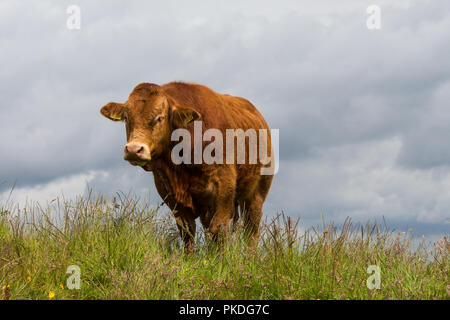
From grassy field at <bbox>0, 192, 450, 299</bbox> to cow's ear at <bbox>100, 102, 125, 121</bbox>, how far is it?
4.12 ft

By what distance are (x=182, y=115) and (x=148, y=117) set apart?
495mm

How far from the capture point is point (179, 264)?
5938mm

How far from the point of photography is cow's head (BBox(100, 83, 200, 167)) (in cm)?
669

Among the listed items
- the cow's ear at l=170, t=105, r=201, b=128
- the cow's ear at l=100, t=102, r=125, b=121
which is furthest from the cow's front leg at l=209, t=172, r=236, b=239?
the cow's ear at l=100, t=102, r=125, b=121

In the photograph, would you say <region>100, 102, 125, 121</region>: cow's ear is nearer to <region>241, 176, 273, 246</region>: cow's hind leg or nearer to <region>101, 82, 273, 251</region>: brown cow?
<region>101, 82, 273, 251</region>: brown cow

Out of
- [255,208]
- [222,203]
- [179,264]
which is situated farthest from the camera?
[255,208]

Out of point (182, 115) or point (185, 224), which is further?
point (185, 224)

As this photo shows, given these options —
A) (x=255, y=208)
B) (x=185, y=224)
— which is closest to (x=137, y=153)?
(x=185, y=224)

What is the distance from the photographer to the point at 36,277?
5270 mm

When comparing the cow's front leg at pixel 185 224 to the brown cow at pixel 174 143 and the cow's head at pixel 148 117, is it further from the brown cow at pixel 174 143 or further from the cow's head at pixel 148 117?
the cow's head at pixel 148 117

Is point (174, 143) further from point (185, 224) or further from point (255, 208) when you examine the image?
point (255, 208)
